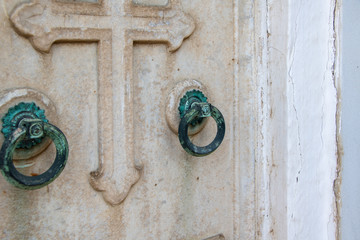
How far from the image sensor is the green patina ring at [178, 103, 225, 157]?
1057mm

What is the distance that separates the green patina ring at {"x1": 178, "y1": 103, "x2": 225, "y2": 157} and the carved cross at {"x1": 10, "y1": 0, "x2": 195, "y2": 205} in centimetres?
14

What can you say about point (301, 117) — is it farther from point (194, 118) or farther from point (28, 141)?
point (28, 141)

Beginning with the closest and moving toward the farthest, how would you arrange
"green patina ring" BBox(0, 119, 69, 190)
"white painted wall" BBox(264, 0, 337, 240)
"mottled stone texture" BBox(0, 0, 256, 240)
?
"green patina ring" BBox(0, 119, 69, 190)
"mottled stone texture" BBox(0, 0, 256, 240)
"white painted wall" BBox(264, 0, 337, 240)

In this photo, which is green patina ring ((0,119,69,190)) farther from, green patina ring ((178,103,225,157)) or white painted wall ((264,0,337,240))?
white painted wall ((264,0,337,240))

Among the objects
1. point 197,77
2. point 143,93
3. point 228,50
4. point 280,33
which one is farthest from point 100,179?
point 280,33

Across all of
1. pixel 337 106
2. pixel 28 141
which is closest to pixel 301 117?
pixel 337 106

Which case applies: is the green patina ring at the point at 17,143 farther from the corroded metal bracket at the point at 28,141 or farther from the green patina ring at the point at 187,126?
the green patina ring at the point at 187,126

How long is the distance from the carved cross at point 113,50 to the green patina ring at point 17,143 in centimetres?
16

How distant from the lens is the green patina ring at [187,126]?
3.47 ft

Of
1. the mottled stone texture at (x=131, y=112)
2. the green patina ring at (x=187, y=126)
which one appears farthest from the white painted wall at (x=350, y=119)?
→ the green patina ring at (x=187, y=126)

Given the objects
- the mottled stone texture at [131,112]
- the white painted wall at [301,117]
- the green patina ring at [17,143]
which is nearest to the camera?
the green patina ring at [17,143]

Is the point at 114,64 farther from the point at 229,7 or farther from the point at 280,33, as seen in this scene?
the point at 280,33

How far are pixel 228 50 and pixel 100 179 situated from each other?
1.77ft

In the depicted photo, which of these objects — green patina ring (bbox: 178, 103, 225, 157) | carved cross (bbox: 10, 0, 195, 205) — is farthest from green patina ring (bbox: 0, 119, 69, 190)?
green patina ring (bbox: 178, 103, 225, 157)
